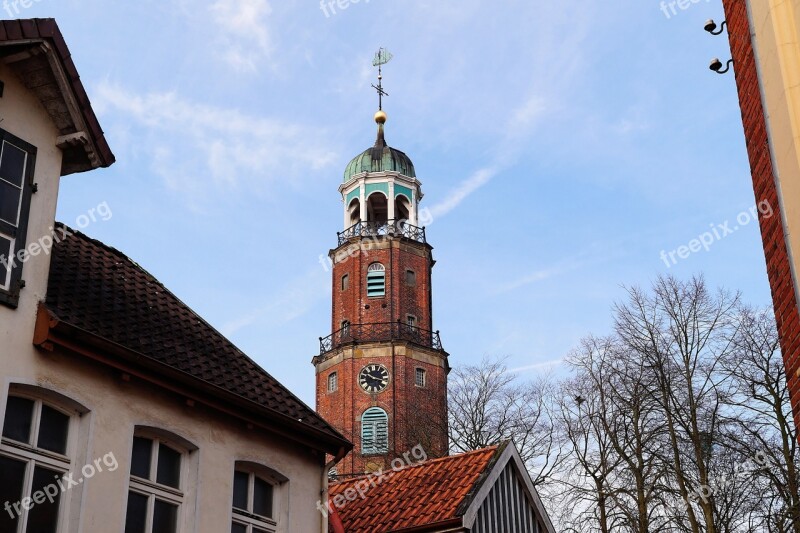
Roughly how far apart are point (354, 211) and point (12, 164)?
59.8m

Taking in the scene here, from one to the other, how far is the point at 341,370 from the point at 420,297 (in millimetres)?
7221

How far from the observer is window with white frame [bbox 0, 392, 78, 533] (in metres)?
10.4

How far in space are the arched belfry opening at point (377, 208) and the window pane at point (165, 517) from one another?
5812 centimetres

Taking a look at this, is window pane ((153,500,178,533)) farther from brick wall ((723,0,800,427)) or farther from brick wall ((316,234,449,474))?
brick wall ((316,234,449,474))

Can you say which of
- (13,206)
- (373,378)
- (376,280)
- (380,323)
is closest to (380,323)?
(380,323)

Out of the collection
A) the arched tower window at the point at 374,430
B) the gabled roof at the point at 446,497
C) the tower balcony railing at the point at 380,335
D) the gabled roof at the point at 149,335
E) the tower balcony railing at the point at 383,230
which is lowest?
the gabled roof at the point at 446,497

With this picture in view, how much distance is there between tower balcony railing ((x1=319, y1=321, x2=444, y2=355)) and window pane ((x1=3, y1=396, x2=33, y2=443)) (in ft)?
175

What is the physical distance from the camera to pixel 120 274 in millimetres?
14812

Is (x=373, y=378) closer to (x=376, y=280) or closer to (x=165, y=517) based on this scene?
(x=376, y=280)

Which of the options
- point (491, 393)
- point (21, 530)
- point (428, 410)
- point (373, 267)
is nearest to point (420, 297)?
point (373, 267)

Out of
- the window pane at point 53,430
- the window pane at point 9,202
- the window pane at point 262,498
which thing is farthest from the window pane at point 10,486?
the window pane at point 262,498

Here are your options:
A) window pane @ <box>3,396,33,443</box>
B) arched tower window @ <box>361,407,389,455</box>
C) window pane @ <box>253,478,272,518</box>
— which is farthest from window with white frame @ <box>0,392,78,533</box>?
arched tower window @ <box>361,407,389,455</box>

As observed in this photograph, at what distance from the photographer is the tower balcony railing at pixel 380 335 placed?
212 ft

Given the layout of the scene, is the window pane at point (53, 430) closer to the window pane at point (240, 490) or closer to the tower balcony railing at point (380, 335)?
the window pane at point (240, 490)
